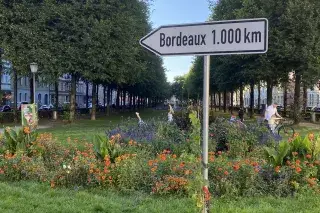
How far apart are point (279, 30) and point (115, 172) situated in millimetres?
23336

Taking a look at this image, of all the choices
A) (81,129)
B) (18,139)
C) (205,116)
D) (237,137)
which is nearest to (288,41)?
(81,129)

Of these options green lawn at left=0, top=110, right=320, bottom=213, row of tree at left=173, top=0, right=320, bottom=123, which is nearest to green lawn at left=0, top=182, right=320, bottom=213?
green lawn at left=0, top=110, right=320, bottom=213

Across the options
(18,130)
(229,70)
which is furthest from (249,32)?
(229,70)

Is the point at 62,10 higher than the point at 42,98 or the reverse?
higher

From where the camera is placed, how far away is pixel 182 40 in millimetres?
4414

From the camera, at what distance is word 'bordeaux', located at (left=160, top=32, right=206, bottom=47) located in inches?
171

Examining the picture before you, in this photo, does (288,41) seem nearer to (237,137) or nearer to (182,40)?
(237,137)

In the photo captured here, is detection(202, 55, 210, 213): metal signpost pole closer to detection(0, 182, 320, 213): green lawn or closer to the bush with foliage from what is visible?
detection(0, 182, 320, 213): green lawn

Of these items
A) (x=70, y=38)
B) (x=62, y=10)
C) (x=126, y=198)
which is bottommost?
(x=126, y=198)

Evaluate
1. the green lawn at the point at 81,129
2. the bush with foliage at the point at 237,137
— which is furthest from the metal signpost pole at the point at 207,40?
the green lawn at the point at 81,129

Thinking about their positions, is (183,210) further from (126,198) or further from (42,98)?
(42,98)

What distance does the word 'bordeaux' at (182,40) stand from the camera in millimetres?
4340

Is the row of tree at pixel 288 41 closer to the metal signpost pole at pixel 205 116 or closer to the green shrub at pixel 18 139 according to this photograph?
the green shrub at pixel 18 139

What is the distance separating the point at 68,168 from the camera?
25.5ft
